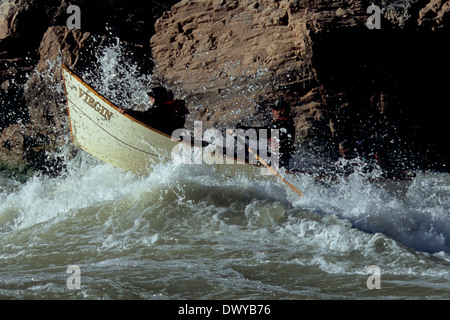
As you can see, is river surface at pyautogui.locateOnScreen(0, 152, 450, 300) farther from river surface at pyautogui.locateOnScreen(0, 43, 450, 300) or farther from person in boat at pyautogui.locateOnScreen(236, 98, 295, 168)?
person in boat at pyautogui.locateOnScreen(236, 98, 295, 168)

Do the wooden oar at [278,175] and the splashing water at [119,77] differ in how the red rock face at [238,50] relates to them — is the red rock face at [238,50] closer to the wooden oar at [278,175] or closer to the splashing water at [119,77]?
the splashing water at [119,77]

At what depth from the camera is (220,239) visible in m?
5.57

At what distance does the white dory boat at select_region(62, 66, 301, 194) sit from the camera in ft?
23.4

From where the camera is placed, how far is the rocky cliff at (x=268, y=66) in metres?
9.80

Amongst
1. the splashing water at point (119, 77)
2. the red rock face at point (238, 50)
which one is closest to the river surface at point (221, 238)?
the splashing water at point (119, 77)

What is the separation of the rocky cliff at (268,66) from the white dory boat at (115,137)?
3.25 metres

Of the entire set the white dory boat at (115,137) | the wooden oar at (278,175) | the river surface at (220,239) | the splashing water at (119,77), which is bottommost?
the river surface at (220,239)

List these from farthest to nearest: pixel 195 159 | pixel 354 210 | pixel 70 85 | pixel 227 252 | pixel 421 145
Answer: pixel 421 145 < pixel 70 85 < pixel 195 159 < pixel 354 210 < pixel 227 252

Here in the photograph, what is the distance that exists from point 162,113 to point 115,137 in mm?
835
